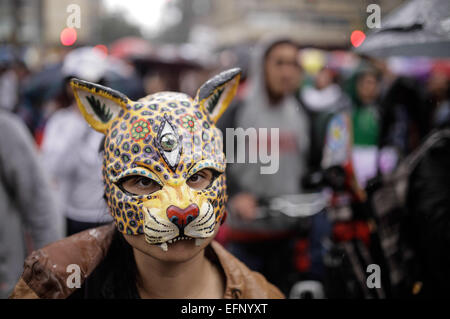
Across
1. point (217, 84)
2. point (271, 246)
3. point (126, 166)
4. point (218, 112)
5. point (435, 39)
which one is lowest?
point (271, 246)

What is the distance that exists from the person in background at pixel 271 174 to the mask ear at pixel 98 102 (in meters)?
1.76

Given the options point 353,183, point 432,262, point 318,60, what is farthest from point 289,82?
point 318,60

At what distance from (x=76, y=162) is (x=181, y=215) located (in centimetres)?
239

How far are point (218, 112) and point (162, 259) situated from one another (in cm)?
65

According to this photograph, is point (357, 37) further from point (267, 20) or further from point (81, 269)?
point (267, 20)

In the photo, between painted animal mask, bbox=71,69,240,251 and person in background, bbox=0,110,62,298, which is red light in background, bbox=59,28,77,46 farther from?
painted animal mask, bbox=71,69,240,251

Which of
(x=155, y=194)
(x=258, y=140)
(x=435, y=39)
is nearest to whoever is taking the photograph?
(x=155, y=194)

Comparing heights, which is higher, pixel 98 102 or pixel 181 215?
pixel 98 102

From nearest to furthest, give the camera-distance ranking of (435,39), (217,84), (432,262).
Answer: (217,84)
(435,39)
(432,262)

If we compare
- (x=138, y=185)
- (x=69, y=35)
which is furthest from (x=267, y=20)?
(x=138, y=185)

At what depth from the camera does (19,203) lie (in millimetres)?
2584
